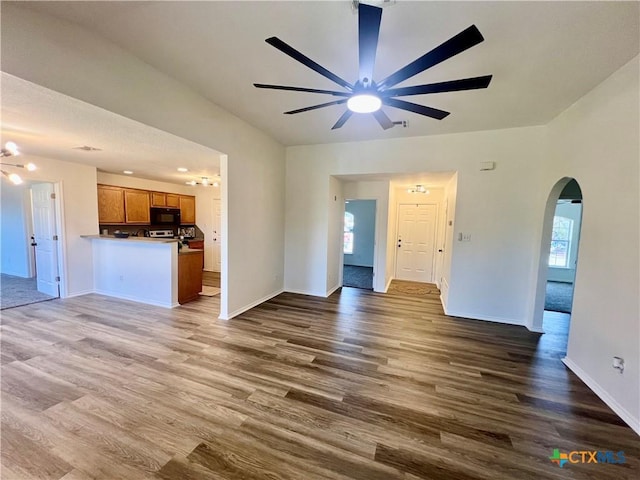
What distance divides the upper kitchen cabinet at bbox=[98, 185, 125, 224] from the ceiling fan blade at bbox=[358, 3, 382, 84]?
20.5 ft

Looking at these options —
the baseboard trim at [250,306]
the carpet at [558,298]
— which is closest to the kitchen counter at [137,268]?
the baseboard trim at [250,306]

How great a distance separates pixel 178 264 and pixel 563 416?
17.1ft

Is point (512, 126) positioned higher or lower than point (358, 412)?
higher

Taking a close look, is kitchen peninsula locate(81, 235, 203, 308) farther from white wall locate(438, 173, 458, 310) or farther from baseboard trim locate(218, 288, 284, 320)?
white wall locate(438, 173, 458, 310)

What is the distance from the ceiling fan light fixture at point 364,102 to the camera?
2.00 meters

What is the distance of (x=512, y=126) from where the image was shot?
12.4 feet

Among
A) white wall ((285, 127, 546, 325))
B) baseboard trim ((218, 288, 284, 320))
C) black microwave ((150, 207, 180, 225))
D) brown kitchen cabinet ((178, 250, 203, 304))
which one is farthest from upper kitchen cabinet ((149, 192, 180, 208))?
white wall ((285, 127, 546, 325))

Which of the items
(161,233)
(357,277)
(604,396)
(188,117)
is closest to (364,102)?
(188,117)

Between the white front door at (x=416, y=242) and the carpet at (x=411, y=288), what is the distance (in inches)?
12.1

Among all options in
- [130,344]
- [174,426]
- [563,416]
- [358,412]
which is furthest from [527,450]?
[130,344]

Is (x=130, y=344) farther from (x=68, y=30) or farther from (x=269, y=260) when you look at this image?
(x=68, y=30)

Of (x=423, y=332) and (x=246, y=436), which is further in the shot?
(x=423, y=332)

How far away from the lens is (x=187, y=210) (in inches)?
301

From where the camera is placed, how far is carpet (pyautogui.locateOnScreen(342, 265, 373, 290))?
6.39 meters
